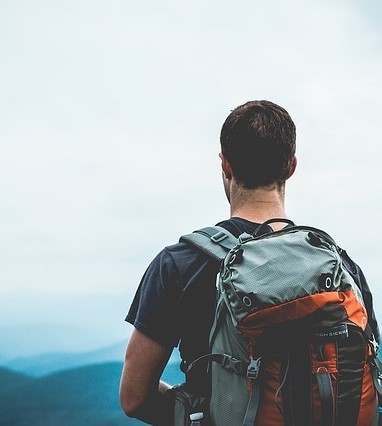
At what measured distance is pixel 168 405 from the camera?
2.09 m

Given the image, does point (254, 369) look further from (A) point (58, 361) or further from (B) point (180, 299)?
(A) point (58, 361)

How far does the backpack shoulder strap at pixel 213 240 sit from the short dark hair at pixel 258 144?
0.17 m

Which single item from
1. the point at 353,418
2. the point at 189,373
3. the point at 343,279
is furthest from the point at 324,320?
the point at 189,373

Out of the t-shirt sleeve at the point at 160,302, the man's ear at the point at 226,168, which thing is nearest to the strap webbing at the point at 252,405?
the t-shirt sleeve at the point at 160,302

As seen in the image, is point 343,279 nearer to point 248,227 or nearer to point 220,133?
point 248,227

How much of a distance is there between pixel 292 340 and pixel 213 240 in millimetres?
324

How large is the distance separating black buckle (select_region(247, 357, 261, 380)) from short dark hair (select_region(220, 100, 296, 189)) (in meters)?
0.49

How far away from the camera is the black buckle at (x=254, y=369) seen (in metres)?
1.81

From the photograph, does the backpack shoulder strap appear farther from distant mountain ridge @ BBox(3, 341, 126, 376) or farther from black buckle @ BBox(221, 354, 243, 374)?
distant mountain ridge @ BBox(3, 341, 126, 376)

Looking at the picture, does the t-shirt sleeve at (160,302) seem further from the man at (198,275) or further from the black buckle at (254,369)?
the black buckle at (254,369)

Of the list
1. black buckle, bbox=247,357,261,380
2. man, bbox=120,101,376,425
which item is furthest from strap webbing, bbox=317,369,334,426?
man, bbox=120,101,376,425

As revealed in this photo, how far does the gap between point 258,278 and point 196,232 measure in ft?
0.89

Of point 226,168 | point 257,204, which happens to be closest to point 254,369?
point 257,204

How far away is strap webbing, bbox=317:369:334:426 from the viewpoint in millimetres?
1789
